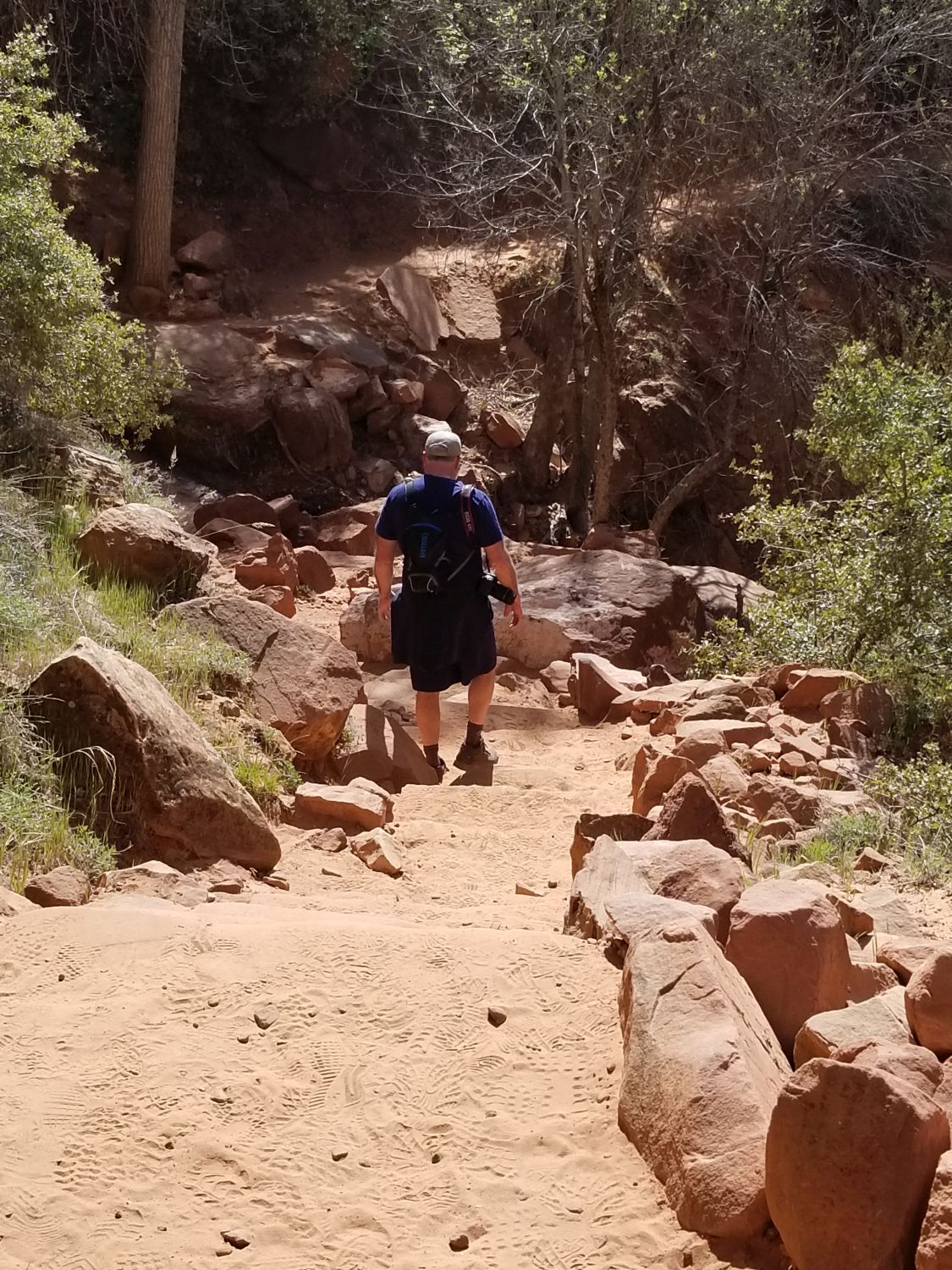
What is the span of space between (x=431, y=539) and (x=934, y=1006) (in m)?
3.44

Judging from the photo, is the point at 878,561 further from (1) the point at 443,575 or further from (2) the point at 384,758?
(2) the point at 384,758

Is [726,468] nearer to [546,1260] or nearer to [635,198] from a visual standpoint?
[635,198]

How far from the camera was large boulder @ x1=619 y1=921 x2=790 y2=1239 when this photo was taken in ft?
7.95

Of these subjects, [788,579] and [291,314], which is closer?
[788,579]

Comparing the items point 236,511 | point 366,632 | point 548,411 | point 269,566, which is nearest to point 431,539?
point 366,632

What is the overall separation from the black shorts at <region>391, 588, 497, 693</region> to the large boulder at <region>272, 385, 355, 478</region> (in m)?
8.46

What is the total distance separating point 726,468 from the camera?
644 inches

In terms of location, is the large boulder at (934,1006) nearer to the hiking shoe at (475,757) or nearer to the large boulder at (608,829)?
the large boulder at (608,829)

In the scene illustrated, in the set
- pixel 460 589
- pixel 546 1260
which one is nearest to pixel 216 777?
pixel 460 589

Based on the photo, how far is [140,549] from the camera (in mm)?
7535

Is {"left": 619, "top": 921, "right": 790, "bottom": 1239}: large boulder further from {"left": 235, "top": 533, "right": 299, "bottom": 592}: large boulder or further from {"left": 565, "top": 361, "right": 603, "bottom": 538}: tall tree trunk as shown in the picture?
{"left": 565, "top": 361, "right": 603, "bottom": 538}: tall tree trunk

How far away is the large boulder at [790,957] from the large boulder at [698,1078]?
142mm

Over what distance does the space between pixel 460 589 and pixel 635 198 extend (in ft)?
29.1

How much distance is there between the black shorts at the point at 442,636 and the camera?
20.1 feet
